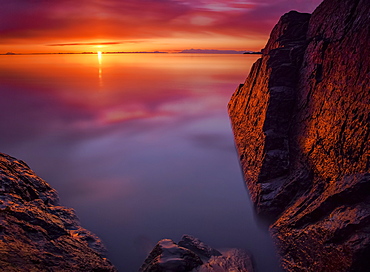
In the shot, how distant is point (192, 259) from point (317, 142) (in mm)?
3279

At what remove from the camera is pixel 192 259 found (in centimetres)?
444

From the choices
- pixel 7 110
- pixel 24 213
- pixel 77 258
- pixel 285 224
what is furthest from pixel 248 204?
pixel 7 110

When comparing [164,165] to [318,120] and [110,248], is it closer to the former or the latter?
[110,248]

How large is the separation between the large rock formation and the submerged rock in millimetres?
820

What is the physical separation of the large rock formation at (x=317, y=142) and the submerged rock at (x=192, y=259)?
820 mm

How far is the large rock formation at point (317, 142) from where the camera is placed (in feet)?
13.1

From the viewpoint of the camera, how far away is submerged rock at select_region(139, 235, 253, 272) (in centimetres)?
424

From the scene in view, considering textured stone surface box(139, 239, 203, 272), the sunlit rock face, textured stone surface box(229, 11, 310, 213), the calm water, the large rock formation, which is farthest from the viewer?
textured stone surface box(229, 11, 310, 213)

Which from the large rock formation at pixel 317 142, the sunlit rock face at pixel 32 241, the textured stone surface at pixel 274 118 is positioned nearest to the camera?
the sunlit rock face at pixel 32 241

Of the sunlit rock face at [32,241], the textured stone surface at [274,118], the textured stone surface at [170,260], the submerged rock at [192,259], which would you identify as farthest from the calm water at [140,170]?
the sunlit rock face at [32,241]

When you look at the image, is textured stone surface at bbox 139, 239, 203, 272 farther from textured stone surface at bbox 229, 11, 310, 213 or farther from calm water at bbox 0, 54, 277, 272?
textured stone surface at bbox 229, 11, 310, 213

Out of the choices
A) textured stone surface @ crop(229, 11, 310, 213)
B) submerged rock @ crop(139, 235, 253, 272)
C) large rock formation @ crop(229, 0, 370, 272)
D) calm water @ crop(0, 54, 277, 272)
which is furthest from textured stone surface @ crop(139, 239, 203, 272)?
textured stone surface @ crop(229, 11, 310, 213)

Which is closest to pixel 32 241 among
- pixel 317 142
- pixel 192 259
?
pixel 192 259

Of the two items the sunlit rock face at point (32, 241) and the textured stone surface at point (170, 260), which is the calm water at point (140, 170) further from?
the sunlit rock face at point (32, 241)
